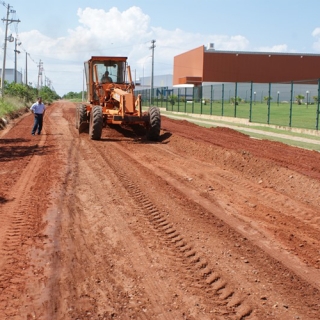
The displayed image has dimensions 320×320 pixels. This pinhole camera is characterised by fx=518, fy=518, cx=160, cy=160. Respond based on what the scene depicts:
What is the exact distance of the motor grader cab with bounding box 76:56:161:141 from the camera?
1842 centimetres

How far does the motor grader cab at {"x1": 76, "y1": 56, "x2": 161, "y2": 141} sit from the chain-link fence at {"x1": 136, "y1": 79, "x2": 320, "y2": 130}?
8393 mm

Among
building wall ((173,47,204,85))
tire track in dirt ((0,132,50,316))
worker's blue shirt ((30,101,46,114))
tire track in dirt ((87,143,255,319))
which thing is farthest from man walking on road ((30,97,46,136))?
building wall ((173,47,204,85))

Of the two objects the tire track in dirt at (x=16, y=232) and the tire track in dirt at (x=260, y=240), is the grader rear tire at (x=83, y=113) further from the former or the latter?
the tire track in dirt at (x=260, y=240)

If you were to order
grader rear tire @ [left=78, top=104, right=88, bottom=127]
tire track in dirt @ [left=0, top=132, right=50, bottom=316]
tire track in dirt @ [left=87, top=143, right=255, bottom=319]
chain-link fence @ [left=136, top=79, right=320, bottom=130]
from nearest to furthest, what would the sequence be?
tire track in dirt @ [left=87, top=143, right=255, bottom=319], tire track in dirt @ [left=0, top=132, right=50, bottom=316], grader rear tire @ [left=78, top=104, right=88, bottom=127], chain-link fence @ [left=136, top=79, right=320, bottom=130]

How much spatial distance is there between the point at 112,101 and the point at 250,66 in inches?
2611

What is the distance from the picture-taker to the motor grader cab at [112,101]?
18422 mm

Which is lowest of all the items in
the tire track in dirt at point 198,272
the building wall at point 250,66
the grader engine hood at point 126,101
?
the tire track in dirt at point 198,272

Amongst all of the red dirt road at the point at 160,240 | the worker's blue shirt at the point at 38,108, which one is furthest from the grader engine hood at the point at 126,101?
the red dirt road at the point at 160,240

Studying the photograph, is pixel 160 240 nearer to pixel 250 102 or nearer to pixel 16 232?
pixel 16 232

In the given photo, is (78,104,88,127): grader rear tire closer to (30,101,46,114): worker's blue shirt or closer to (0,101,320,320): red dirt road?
(30,101,46,114): worker's blue shirt

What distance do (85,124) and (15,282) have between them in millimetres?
16542

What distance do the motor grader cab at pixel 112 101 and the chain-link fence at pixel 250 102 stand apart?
8.39 meters

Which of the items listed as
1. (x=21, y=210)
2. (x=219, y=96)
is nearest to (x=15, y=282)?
(x=21, y=210)

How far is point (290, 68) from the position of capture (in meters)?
85.3
